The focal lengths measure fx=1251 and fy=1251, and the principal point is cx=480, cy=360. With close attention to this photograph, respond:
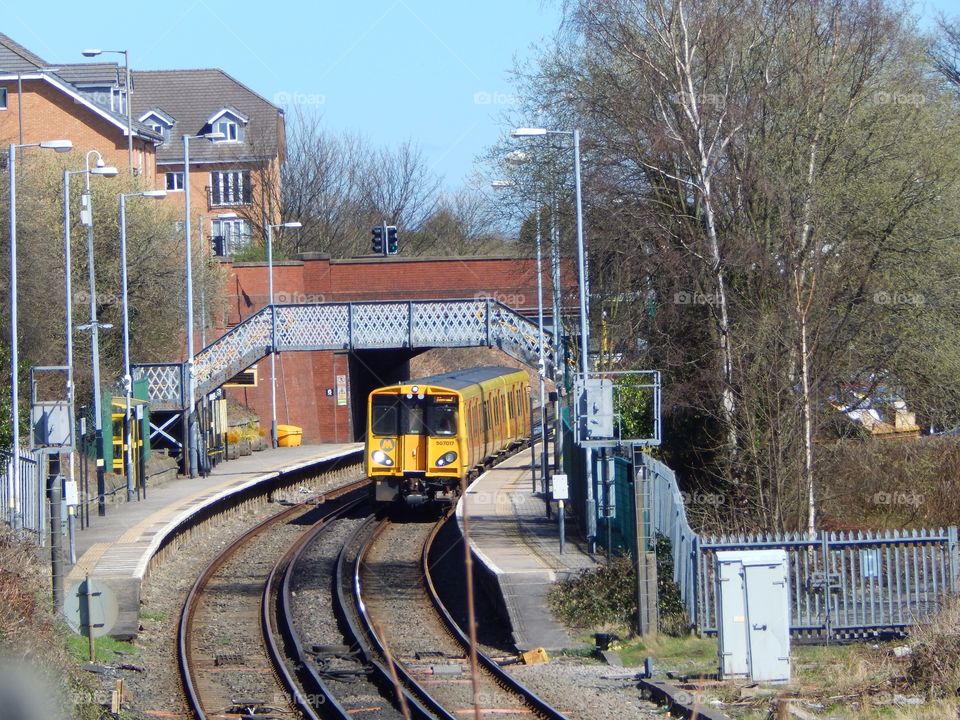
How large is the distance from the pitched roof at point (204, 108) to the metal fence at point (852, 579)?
51479 millimetres

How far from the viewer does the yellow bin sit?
4284 cm

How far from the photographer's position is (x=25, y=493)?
18.0 meters

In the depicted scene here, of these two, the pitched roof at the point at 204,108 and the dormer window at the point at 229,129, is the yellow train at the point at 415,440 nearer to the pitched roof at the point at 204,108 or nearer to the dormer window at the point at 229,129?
the pitched roof at the point at 204,108

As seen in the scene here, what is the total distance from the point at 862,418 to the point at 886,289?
2.51 metres

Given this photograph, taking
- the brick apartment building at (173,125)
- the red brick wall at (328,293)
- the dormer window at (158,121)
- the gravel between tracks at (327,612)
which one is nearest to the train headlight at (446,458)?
the gravel between tracks at (327,612)

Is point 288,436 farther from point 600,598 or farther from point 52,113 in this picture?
point 600,598

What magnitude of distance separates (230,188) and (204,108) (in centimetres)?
572

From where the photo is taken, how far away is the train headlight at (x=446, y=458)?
85.7 ft

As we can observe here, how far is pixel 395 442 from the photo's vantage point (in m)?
26.2

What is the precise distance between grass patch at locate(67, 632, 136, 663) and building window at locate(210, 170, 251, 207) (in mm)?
49320

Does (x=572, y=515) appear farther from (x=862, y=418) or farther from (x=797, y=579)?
(x=797, y=579)

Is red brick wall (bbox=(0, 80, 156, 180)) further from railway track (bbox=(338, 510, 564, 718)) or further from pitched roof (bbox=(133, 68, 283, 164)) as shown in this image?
railway track (bbox=(338, 510, 564, 718))

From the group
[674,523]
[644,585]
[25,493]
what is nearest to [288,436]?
[25,493]

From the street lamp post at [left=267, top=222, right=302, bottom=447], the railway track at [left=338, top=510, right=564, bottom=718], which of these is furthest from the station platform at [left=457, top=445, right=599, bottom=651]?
the street lamp post at [left=267, top=222, right=302, bottom=447]
